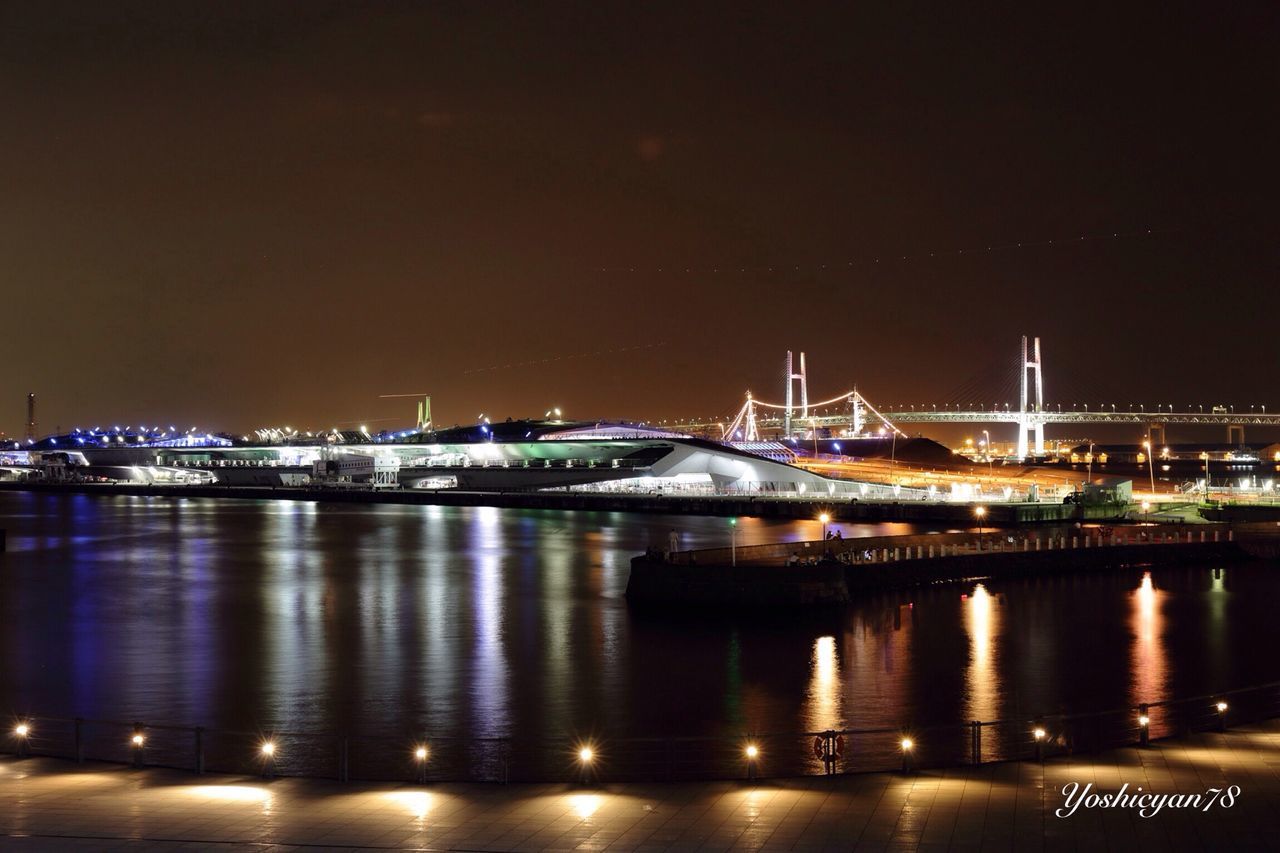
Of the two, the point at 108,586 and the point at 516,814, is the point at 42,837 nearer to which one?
the point at 516,814

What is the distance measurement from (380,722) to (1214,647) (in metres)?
10.0

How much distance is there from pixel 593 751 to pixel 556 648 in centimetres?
630

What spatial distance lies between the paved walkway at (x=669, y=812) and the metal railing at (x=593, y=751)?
108 cm

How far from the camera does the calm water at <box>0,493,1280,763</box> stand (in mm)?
11922

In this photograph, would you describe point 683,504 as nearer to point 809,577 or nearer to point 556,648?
point 809,577

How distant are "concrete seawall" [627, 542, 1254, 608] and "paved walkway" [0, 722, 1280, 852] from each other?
9923 mm

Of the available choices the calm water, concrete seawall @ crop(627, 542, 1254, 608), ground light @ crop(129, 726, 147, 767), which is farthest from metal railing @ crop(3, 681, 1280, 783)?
concrete seawall @ crop(627, 542, 1254, 608)

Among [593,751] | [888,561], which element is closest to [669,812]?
[593,751]

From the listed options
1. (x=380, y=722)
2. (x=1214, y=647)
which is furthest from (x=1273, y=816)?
(x=1214, y=647)

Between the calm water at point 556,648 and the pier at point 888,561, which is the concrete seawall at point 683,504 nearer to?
the pier at point 888,561

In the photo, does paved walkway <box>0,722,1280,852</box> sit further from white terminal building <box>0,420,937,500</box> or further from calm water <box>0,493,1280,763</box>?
white terminal building <box>0,420,937,500</box>

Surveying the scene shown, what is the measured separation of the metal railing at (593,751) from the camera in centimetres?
889

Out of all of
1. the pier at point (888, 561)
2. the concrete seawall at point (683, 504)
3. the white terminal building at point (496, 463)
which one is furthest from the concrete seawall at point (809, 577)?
the white terminal building at point (496, 463)

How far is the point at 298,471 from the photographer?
7306 cm
